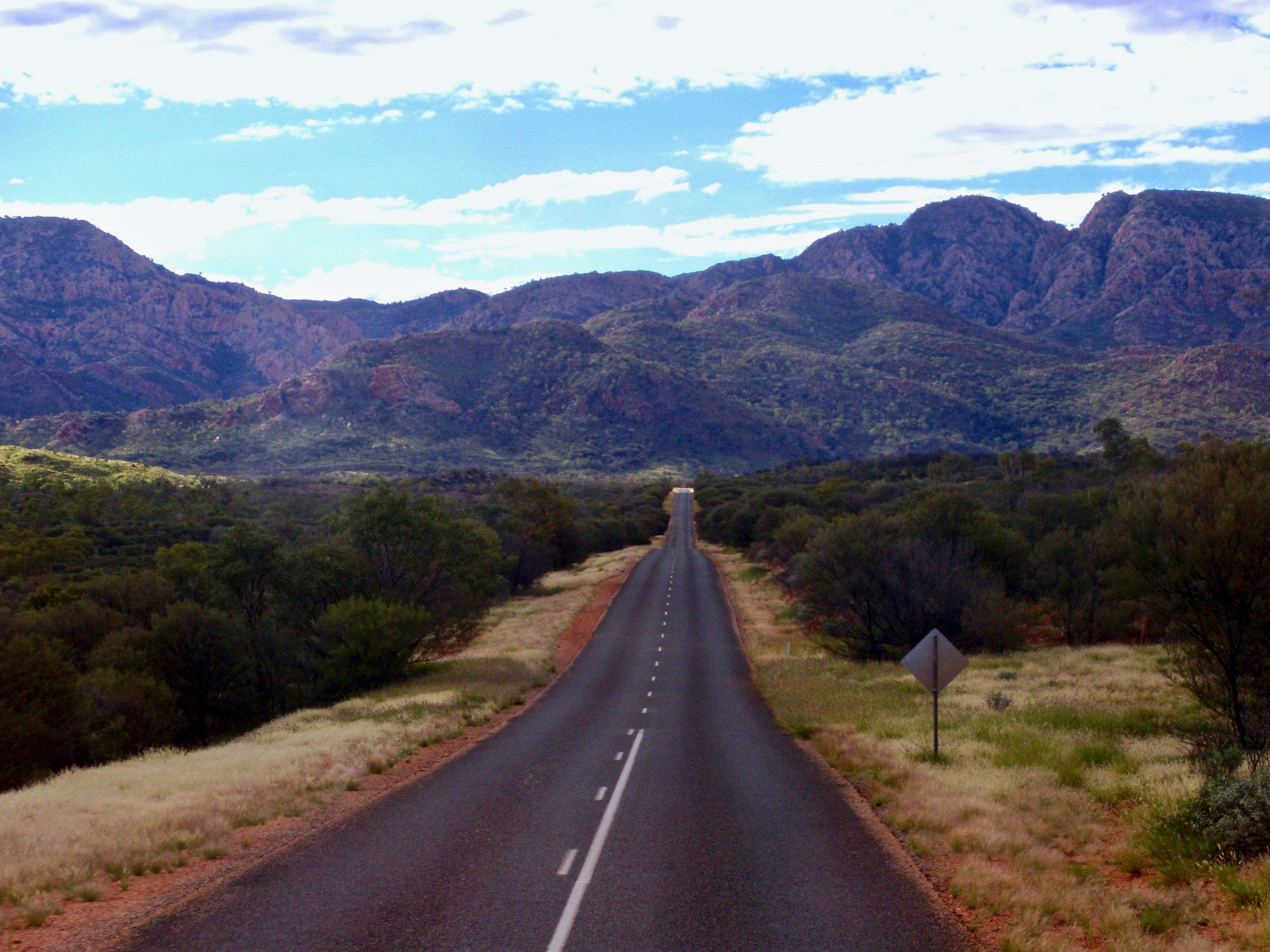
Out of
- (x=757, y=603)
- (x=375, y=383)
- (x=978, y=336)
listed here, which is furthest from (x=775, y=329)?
(x=757, y=603)

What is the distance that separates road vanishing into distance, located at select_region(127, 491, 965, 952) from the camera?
24.2 ft

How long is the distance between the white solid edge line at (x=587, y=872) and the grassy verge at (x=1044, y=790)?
10.6 feet

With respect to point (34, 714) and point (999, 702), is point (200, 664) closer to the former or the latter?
point (34, 714)

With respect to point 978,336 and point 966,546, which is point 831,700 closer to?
point 966,546

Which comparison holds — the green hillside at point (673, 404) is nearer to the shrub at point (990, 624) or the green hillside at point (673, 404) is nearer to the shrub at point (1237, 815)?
the shrub at point (990, 624)

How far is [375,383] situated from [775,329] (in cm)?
7229

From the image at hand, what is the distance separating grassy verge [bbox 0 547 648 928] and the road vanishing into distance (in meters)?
1.10

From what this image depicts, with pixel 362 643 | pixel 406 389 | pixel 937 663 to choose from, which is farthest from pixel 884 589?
pixel 406 389

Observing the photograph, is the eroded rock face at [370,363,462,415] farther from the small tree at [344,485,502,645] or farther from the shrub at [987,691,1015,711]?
the shrub at [987,691,1015,711]

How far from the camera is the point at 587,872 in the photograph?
29.7 feet

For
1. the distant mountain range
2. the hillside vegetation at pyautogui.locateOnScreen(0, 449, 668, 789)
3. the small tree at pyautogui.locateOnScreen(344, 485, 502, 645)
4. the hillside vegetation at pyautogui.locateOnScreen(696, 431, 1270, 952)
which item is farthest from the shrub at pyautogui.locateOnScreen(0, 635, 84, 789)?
the distant mountain range

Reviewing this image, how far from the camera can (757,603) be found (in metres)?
44.0

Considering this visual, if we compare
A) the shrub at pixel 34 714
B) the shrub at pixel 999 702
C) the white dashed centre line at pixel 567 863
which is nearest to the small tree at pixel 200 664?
the shrub at pixel 34 714

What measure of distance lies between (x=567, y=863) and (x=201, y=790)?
217 inches
